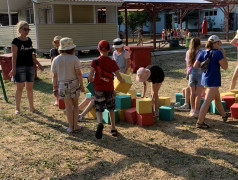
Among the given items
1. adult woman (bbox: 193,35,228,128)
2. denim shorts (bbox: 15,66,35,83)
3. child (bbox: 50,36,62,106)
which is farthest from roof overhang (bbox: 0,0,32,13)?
adult woman (bbox: 193,35,228,128)

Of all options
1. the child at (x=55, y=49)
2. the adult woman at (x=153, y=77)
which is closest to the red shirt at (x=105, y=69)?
the adult woman at (x=153, y=77)

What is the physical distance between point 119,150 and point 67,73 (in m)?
1.37

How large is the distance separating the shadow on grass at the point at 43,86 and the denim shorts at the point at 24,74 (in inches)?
95.1

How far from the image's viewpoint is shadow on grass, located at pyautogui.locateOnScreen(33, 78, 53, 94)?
331 inches

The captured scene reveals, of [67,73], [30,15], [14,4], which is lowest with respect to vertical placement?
[67,73]

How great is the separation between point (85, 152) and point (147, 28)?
137ft

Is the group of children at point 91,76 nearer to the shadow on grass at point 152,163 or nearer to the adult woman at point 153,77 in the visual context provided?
the shadow on grass at point 152,163

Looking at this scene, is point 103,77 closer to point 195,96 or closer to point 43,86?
point 195,96

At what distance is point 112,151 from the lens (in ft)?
13.5

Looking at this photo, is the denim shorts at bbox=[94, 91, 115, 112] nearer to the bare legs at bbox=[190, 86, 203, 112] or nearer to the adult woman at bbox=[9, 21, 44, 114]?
the bare legs at bbox=[190, 86, 203, 112]

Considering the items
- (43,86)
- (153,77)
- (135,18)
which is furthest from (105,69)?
(135,18)

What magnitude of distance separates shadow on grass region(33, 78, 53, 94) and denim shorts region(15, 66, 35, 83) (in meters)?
2.42

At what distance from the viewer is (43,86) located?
9016 millimetres

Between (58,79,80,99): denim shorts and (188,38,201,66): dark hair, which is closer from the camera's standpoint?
(58,79,80,99): denim shorts
